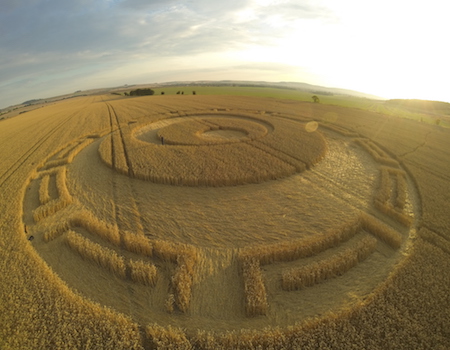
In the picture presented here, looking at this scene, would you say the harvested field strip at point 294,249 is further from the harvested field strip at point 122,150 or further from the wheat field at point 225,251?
the harvested field strip at point 122,150

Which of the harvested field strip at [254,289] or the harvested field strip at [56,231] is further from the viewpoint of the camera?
the harvested field strip at [56,231]

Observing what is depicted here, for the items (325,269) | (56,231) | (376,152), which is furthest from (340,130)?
(56,231)

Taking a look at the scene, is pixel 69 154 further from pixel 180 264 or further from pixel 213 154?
pixel 180 264

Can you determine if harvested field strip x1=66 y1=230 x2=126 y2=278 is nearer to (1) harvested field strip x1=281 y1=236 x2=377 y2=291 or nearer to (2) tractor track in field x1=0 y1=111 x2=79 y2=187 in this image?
(1) harvested field strip x1=281 y1=236 x2=377 y2=291

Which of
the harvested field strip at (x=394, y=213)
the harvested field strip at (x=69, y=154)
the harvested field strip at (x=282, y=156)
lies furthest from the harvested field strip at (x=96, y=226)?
the harvested field strip at (x=394, y=213)

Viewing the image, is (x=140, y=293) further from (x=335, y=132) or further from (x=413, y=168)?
(x=335, y=132)
